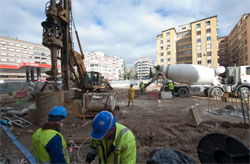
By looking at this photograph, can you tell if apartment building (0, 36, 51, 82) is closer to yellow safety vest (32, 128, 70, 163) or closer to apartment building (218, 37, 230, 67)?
yellow safety vest (32, 128, 70, 163)

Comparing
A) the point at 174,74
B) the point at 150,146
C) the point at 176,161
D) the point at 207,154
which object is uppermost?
the point at 174,74

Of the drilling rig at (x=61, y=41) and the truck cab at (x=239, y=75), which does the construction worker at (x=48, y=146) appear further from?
the truck cab at (x=239, y=75)

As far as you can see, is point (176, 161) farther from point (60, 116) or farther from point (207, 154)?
point (60, 116)

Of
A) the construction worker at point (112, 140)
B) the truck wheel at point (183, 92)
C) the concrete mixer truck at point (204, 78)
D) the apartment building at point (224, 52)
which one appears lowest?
the truck wheel at point (183, 92)

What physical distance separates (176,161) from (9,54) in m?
76.1

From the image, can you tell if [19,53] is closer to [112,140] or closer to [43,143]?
[43,143]

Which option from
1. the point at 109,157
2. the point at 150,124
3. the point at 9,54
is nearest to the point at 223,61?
the point at 150,124

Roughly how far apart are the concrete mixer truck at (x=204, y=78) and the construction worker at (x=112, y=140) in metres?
11.8

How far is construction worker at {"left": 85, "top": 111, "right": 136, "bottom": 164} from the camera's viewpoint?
127 cm

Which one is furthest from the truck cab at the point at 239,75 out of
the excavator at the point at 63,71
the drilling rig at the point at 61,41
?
the drilling rig at the point at 61,41

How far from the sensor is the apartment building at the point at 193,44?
3850 centimetres

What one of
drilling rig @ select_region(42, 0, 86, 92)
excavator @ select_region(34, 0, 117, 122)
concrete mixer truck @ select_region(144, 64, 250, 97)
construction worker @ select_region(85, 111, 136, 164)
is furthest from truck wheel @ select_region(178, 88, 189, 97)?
construction worker @ select_region(85, 111, 136, 164)

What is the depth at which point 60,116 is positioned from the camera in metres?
1.71

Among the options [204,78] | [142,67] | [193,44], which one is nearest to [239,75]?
[204,78]
